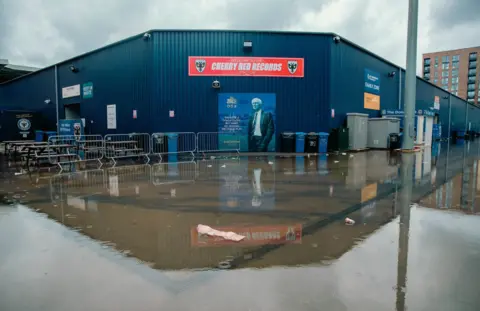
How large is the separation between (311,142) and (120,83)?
11.6 meters

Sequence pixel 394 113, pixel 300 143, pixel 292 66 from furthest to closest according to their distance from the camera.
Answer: pixel 394 113
pixel 292 66
pixel 300 143

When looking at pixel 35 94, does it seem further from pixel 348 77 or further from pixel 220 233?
pixel 220 233

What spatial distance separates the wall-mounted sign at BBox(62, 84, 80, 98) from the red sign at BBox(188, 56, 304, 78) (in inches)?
436

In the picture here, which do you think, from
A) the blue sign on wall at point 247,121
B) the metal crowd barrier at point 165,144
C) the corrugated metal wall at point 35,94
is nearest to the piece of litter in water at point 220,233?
the metal crowd barrier at point 165,144

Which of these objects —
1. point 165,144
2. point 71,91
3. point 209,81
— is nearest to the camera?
point 165,144

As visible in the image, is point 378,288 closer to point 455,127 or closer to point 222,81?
point 222,81

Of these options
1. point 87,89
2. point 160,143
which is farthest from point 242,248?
point 87,89

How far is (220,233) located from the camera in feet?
15.3

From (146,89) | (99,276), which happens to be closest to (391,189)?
(99,276)

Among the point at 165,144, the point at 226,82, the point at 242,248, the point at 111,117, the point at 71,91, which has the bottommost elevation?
the point at 242,248

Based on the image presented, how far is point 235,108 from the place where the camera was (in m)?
18.3

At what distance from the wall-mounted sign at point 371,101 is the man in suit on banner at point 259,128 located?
8323 mm

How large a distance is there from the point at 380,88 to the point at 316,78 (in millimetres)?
8909

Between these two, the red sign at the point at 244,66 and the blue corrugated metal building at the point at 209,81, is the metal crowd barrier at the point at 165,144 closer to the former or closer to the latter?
the blue corrugated metal building at the point at 209,81
